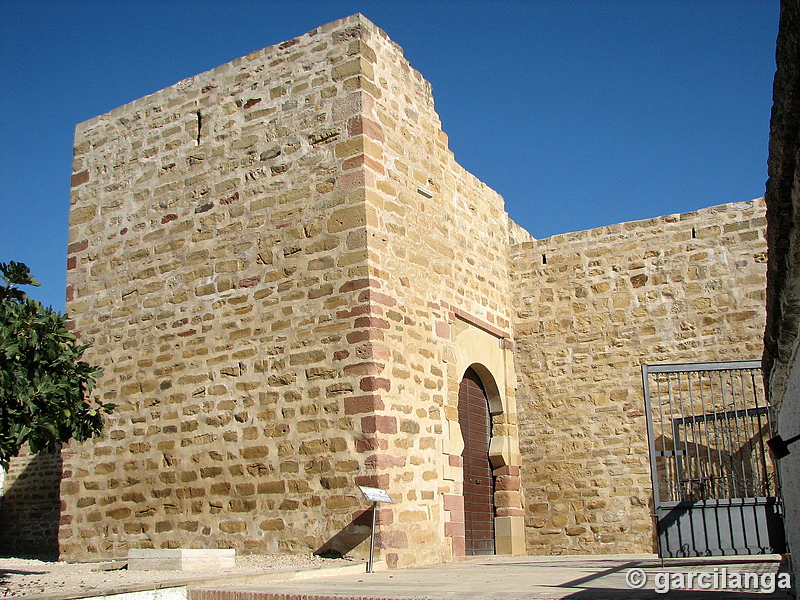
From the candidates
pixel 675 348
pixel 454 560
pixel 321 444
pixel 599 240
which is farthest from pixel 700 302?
pixel 321 444

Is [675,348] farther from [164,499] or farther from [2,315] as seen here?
[2,315]

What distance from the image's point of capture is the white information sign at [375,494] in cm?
640

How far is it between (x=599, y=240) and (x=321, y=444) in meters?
4.94

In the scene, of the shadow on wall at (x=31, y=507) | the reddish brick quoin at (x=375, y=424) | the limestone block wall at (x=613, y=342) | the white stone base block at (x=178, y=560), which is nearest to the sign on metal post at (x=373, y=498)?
the reddish brick quoin at (x=375, y=424)

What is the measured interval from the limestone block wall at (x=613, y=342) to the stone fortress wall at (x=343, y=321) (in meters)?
0.03

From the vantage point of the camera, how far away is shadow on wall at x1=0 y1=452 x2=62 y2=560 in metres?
13.5

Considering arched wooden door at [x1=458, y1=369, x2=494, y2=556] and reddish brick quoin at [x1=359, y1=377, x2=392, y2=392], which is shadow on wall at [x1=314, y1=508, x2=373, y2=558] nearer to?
reddish brick quoin at [x1=359, y1=377, x2=392, y2=392]

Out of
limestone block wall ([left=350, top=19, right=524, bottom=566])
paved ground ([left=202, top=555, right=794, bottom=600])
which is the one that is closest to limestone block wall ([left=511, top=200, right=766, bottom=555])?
limestone block wall ([left=350, top=19, right=524, bottom=566])

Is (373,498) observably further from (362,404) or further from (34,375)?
(34,375)

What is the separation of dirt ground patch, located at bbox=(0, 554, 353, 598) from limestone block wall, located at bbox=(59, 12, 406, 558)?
24cm

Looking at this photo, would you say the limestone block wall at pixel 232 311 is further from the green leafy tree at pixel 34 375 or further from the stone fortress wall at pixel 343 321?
the green leafy tree at pixel 34 375

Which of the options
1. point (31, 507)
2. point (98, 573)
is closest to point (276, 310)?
point (98, 573)

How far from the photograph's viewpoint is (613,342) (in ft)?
32.9

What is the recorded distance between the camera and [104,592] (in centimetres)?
468
